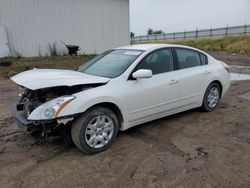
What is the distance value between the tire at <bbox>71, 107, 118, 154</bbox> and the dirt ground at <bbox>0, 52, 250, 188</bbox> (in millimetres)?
136

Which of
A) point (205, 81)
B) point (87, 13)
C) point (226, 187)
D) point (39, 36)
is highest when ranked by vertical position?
point (87, 13)

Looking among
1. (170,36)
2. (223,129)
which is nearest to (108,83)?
(223,129)

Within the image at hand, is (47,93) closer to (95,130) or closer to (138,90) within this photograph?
(95,130)

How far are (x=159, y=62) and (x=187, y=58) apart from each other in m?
0.84

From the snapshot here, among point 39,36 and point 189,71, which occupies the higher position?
point 39,36

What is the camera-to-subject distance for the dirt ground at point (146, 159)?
284cm

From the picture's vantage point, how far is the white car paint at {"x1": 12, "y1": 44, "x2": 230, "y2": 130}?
3.29 metres

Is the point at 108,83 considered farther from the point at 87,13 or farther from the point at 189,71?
the point at 87,13

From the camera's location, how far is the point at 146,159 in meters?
3.31

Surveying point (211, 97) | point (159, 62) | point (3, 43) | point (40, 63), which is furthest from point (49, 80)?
point (3, 43)

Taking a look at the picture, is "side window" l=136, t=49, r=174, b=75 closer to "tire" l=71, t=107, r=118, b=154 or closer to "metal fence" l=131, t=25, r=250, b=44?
"tire" l=71, t=107, r=118, b=154

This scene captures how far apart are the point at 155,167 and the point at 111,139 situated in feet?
2.81

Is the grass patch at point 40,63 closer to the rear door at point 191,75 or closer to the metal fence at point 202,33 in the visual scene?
the rear door at point 191,75

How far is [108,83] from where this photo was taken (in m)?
3.59
